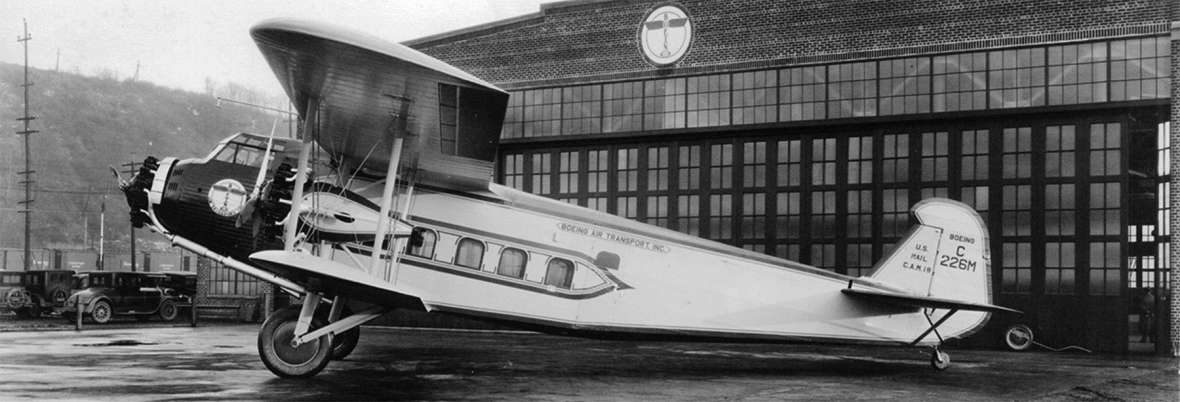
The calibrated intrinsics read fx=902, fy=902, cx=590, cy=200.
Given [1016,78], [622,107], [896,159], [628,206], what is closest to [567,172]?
[628,206]

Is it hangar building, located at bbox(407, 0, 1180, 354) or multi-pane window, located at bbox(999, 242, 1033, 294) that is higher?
hangar building, located at bbox(407, 0, 1180, 354)

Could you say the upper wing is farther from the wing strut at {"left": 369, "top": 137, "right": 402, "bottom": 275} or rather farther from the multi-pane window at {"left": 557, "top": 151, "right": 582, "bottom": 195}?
the multi-pane window at {"left": 557, "top": 151, "right": 582, "bottom": 195}

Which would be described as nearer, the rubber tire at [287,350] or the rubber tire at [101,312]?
the rubber tire at [287,350]

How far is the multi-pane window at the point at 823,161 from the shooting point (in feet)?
71.3

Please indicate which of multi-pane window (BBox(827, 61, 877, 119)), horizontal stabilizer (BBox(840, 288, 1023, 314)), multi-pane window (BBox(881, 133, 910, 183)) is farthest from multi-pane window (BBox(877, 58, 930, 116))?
horizontal stabilizer (BBox(840, 288, 1023, 314))

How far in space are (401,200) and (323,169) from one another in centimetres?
Result: 118

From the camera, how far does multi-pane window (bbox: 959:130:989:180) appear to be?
20.2 m

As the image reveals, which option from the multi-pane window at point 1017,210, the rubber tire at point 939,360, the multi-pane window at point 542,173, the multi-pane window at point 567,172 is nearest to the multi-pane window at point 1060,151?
the multi-pane window at point 1017,210

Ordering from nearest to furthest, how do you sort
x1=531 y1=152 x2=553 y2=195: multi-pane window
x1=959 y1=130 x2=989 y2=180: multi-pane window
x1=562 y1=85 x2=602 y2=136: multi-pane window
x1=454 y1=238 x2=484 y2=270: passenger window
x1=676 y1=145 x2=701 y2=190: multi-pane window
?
x1=454 y1=238 x2=484 y2=270: passenger window → x1=959 y1=130 x2=989 y2=180: multi-pane window → x1=676 y1=145 x2=701 y2=190: multi-pane window → x1=562 y1=85 x2=602 y2=136: multi-pane window → x1=531 y1=152 x2=553 y2=195: multi-pane window

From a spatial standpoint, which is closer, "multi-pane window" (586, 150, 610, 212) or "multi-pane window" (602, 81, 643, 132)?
"multi-pane window" (602, 81, 643, 132)

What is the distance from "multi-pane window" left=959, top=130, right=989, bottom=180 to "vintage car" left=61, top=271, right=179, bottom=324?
88.7 ft

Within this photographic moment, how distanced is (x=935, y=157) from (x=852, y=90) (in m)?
2.49

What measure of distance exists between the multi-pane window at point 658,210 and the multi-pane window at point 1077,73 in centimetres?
931

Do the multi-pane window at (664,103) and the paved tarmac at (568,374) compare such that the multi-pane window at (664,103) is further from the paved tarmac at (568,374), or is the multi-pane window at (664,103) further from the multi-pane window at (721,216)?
the paved tarmac at (568,374)
